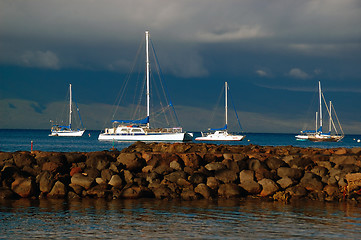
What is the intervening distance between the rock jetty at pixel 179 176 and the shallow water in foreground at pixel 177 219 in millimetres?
980

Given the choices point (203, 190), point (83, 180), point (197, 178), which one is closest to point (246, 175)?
point (197, 178)

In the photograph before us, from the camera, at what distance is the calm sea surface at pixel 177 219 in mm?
17125

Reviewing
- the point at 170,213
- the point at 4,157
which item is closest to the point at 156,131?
the point at 4,157

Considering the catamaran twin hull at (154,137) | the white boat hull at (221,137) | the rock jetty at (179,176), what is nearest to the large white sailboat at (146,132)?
the catamaran twin hull at (154,137)

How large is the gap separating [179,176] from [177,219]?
6483 millimetres

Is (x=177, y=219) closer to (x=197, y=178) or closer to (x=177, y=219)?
(x=177, y=219)

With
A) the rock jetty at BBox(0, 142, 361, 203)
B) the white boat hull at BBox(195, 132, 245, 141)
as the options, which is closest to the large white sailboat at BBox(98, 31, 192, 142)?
the white boat hull at BBox(195, 132, 245, 141)

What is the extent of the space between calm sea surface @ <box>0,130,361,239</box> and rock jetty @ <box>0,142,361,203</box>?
0.96 meters

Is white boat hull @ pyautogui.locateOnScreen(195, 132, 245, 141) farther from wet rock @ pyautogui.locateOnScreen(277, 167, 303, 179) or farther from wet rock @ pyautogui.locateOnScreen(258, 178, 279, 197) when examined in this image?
wet rock @ pyautogui.locateOnScreen(258, 178, 279, 197)

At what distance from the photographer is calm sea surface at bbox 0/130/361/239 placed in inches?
674

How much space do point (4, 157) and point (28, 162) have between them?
204 cm

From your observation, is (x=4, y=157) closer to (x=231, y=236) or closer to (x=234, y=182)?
(x=234, y=182)

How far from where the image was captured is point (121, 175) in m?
26.5

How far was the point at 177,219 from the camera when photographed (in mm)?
19688
